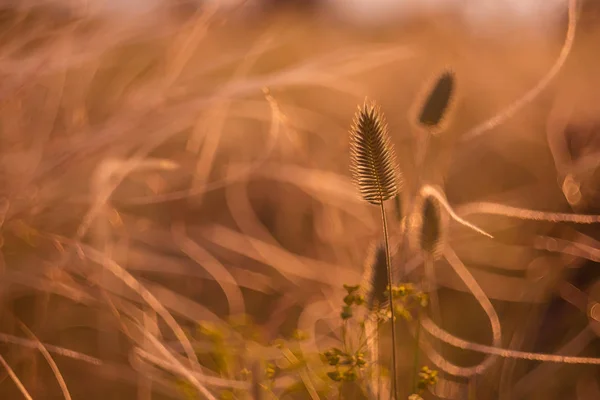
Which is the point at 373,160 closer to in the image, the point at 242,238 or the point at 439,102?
the point at 439,102

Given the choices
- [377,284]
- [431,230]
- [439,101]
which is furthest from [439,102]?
[377,284]

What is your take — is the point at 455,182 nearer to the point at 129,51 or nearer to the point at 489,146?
the point at 489,146

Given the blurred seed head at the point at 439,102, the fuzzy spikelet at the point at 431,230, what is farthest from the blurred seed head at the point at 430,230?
the blurred seed head at the point at 439,102

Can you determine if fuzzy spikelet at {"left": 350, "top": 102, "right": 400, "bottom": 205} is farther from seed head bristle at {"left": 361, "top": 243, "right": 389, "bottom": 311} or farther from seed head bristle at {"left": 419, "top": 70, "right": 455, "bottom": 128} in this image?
seed head bristle at {"left": 419, "top": 70, "right": 455, "bottom": 128}

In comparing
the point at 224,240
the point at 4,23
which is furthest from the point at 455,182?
the point at 4,23

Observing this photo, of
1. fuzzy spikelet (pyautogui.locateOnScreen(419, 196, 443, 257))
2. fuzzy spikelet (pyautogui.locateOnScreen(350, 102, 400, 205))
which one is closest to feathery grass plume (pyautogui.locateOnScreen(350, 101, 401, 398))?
fuzzy spikelet (pyautogui.locateOnScreen(350, 102, 400, 205))
